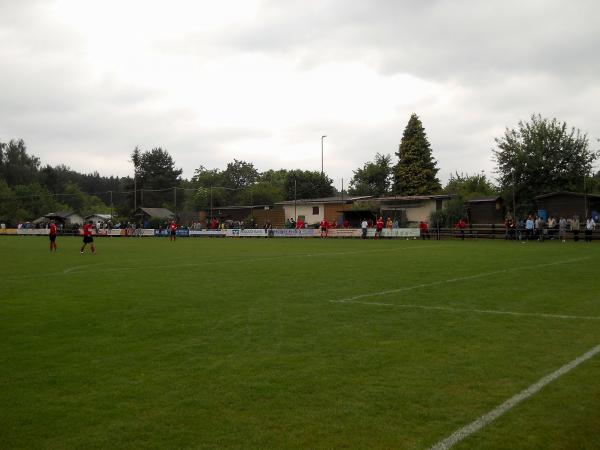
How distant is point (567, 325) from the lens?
8.04 m

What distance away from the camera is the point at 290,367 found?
6031mm

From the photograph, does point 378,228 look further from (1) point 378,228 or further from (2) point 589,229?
(2) point 589,229

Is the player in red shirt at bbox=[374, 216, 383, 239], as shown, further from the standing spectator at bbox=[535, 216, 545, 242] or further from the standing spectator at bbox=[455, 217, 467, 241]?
the standing spectator at bbox=[535, 216, 545, 242]

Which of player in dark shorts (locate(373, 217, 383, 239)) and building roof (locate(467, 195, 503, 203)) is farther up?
building roof (locate(467, 195, 503, 203))

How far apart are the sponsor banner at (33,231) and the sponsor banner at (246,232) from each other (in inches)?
1009

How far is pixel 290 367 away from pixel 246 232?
45322 millimetres

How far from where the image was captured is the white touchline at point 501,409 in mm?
4041

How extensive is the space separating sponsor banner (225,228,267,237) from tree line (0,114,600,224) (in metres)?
6.51

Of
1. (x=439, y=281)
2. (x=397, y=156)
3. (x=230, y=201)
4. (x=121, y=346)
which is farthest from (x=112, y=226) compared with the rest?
(x=121, y=346)

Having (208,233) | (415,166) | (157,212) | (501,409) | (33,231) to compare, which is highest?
(415,166)

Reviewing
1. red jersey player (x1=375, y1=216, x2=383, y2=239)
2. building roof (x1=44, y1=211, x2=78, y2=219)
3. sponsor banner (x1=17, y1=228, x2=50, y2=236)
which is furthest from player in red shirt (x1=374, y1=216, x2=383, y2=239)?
building roof (x1=44, y1=211, x2=78, y2=219)

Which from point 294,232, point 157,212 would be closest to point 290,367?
point 294,232

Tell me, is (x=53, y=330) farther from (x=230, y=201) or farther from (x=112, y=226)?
(x=230, y=201)

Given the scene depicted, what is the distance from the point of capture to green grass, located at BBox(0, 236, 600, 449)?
4.27 m
